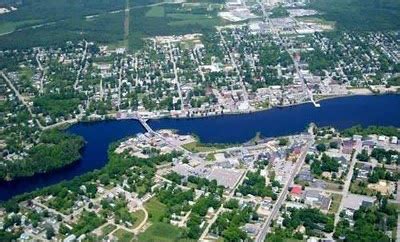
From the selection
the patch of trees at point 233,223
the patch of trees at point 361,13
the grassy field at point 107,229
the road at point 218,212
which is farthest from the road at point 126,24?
the patch of trees at point 233,223

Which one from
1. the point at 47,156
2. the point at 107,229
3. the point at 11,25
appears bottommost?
the point at 11,25

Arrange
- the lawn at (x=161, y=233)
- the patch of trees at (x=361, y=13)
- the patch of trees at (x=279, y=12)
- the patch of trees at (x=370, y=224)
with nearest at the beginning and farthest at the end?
the patch of trees at (x=370, y=224), the lawn at (x=161, y=233), the patch of trees at (x=361, y=13), the patch of trees at (x=279, y=12)

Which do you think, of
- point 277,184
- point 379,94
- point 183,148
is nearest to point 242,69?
point 379,94

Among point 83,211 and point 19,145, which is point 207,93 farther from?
point 83,211

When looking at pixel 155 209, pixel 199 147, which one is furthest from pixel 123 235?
pixel 199 147

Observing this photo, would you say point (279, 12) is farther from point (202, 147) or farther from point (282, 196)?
point (282, 196)

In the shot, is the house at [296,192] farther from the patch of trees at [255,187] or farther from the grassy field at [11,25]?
the grassy field at [11,25]
